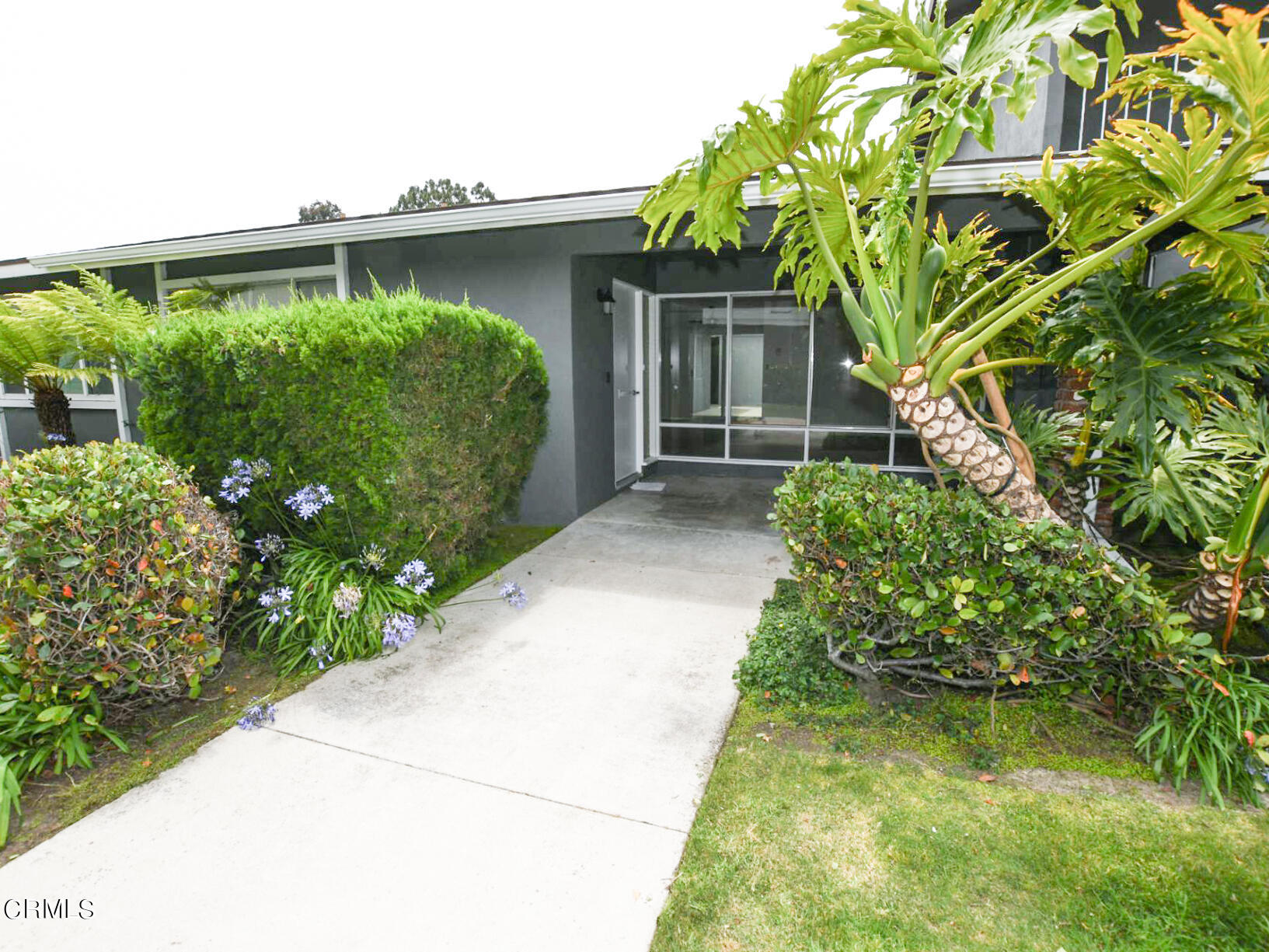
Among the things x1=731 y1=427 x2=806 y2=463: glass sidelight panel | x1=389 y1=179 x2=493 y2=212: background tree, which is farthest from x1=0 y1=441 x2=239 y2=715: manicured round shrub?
x1=389 y1=179 x2=493 y2=212: background tree

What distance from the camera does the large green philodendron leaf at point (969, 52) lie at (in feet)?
6.84

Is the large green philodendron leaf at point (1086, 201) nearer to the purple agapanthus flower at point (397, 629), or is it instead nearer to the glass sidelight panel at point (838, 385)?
the purple agapanthus flower at point (397, 629)

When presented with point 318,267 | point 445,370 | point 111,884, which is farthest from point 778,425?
point 111,884

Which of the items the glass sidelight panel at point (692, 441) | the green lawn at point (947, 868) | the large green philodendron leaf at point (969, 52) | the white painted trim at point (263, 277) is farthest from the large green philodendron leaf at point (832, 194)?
the white painted trim at point (263, 277)

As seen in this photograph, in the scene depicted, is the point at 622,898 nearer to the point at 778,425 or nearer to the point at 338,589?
the point at 338,589

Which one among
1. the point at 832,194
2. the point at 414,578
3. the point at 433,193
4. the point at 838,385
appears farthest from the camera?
the point at 433,193

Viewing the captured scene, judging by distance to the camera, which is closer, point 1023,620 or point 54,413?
point 1023,620

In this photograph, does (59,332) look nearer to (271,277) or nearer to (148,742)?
(271,277)

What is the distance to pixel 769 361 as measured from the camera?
27.9 ft

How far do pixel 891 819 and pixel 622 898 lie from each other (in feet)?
3.50

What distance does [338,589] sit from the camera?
3768 millimetres

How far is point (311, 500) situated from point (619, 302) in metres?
4.82

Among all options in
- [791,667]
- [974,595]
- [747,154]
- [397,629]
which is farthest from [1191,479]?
[397,629]

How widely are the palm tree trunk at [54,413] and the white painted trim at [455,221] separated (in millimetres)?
1811
